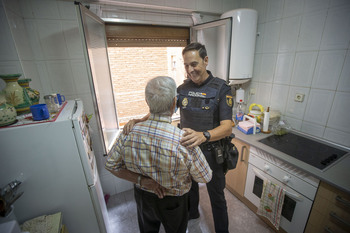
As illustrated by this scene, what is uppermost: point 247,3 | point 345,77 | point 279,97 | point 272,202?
point 247,3

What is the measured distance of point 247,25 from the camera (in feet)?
5.35

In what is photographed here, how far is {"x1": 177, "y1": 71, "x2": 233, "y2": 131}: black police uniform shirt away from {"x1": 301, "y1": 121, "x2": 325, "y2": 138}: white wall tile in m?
0.97

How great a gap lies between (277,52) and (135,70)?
131 inches

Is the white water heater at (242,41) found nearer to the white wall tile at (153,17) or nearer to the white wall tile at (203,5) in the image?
the white wall tile at (203,5)

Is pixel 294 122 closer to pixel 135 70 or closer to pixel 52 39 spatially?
pixel 52 39

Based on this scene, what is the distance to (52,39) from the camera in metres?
1.38

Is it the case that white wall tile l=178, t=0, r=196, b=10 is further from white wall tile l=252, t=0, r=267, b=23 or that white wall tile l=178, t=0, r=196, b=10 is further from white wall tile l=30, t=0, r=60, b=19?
white wall tile l=30, t=0, r=60, b=19

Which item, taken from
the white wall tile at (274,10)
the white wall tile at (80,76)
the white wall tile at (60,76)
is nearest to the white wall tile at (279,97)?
the white wall tile at (274,10)

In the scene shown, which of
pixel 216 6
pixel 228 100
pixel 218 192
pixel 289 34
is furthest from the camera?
pixel 216 6

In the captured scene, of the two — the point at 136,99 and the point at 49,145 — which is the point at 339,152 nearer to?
the point at 49,145

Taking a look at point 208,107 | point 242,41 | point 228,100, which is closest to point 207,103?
point 208,107

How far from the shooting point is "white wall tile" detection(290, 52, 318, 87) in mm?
1410

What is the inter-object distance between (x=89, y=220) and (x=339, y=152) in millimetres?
2006

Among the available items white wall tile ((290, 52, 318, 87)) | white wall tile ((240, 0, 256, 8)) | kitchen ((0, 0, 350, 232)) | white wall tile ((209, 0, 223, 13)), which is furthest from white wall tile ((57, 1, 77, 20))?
white wall tile ((290, 52, 318, 87))
